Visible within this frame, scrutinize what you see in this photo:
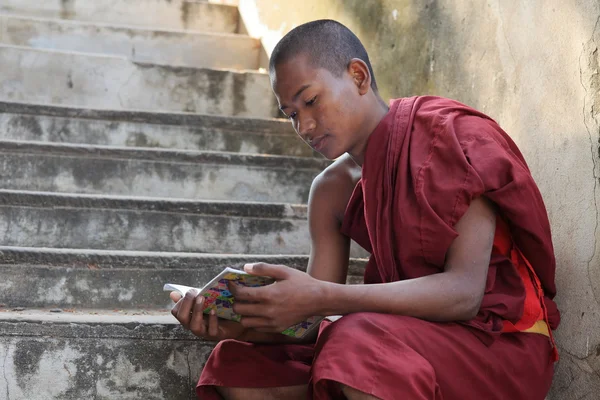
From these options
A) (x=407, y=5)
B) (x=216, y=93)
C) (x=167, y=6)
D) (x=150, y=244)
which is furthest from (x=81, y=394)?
(x=167, y=6)

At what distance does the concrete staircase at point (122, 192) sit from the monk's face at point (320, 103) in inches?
27.4

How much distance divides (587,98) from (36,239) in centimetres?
198

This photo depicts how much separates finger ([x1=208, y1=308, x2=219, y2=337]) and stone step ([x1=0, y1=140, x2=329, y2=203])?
1639 mm

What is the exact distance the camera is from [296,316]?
1.74 meters

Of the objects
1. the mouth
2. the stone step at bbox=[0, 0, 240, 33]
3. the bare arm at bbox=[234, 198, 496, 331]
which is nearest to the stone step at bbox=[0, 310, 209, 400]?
the bare arm at bbox=[234, 198, 496, 331]

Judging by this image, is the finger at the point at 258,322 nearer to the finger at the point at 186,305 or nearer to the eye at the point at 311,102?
the finger at the point at 186,305

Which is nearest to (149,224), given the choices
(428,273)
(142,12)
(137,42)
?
(428,273)

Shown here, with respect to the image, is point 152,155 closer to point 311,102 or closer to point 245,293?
point 311,102

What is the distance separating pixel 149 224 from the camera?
2.97m

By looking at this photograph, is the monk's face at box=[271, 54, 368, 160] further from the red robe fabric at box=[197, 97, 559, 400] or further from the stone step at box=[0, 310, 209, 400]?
the stone step at box=[0, 310, 209, 400]

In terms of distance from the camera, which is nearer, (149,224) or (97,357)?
(97,357)

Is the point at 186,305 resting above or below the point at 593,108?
below

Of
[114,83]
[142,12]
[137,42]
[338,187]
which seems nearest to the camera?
[338,187]

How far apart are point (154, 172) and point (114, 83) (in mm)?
1272
